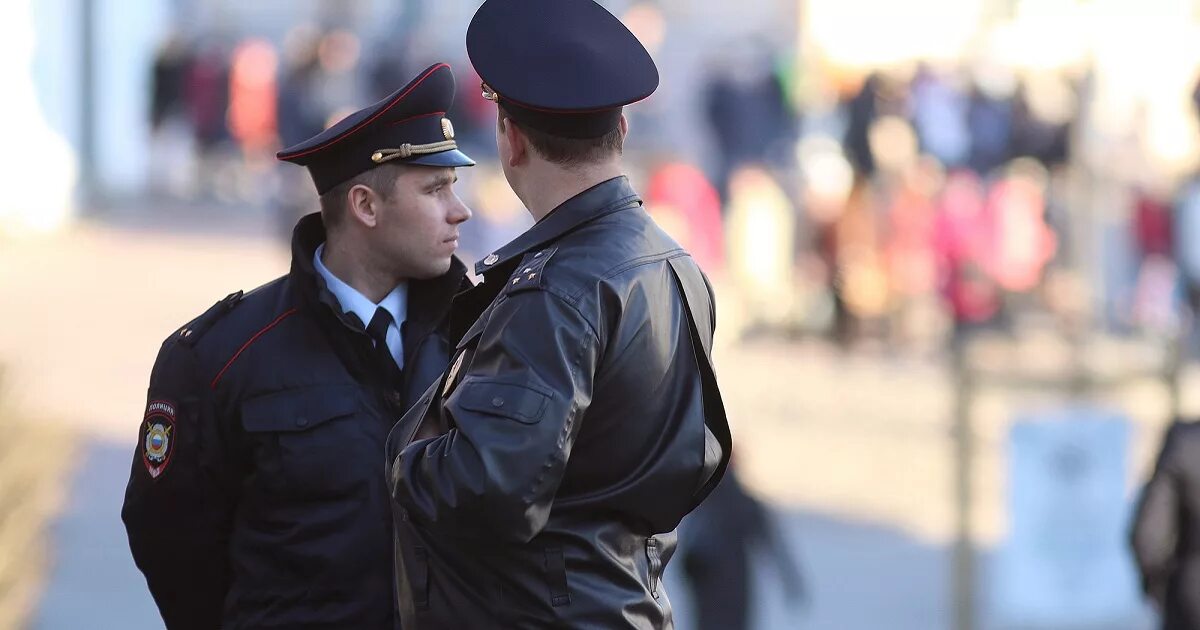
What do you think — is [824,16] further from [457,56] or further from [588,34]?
[588,34]

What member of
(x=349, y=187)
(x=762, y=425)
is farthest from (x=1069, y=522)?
(x=349, y=187)

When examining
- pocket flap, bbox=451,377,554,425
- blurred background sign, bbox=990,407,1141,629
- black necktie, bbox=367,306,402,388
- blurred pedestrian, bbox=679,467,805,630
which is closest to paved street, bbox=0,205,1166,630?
blurred pedestrian, bbox=679,467,805,630

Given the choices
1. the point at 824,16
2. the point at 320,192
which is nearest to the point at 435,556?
the point at 320,192

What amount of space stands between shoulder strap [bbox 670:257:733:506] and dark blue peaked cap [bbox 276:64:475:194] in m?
0.69

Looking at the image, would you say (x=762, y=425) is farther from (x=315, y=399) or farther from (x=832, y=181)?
(x=315, y=399)

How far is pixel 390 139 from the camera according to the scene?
342 centimetres

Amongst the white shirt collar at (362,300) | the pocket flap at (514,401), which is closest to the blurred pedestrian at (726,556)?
the white shirt collar at (362,300)

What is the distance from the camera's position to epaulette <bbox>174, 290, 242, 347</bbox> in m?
3.38

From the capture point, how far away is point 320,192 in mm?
3541

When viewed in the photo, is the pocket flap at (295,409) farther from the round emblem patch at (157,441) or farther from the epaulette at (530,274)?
the epaulette at (530,274)

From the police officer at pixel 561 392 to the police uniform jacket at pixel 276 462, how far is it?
46 cm

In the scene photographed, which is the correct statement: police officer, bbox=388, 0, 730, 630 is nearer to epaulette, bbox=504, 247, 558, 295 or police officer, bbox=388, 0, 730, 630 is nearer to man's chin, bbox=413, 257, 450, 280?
epaulette, bbox=504, 247, 558, 295

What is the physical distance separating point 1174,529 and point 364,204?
3137 mm

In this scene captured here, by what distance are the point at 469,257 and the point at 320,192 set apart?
14.0 metres
